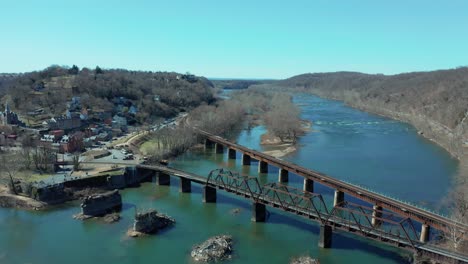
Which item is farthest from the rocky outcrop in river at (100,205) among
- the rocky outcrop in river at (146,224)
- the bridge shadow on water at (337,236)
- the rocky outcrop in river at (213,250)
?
the rocky outcrop in river at (213,250)

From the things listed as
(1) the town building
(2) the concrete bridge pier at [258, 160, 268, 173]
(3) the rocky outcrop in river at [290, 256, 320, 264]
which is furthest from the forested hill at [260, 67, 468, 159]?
(1) the town building

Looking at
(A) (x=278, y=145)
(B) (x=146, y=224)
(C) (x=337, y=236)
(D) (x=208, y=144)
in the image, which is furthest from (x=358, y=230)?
(D) (x=208, y=144)

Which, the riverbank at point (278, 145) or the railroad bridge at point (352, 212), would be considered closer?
the railroad bridge at point (352, 212)

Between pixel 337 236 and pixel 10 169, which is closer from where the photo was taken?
pixel 337 236

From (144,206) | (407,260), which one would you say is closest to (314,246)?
(407,260)

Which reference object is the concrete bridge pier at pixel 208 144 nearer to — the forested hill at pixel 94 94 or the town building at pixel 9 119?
the forested hill at pixel 94 94

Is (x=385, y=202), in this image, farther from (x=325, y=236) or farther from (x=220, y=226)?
(x=220, y=226)
